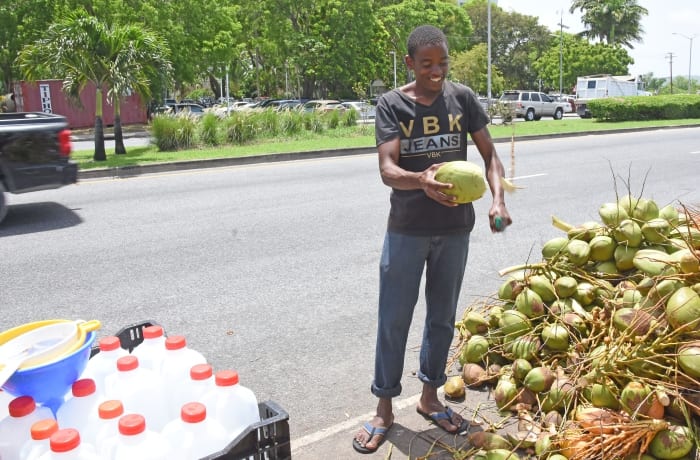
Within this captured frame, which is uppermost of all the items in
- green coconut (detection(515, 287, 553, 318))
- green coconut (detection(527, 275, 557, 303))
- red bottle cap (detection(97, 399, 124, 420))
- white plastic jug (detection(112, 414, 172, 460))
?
red bottle cap (detection(97, 399, 124, 420))

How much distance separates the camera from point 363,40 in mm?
41812

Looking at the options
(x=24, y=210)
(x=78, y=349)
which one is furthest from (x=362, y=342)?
(x=24, y=210)

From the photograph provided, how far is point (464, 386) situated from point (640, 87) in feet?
176

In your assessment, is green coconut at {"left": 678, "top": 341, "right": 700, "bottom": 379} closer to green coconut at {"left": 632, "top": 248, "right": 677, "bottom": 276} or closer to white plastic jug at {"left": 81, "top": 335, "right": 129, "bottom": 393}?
green coconut at {"left": 632, "top": 248, "right": 677, "bottom": 276}

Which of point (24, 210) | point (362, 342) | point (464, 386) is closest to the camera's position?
point (464, 386)

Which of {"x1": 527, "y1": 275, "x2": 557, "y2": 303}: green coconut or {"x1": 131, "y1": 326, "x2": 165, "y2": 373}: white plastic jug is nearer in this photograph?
{"x1": 131, "y1": 326, "x2": 165, "y2": 373}: white plastic jug

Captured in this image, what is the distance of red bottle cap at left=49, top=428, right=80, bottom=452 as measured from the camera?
5.17 feet

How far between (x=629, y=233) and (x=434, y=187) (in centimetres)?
129

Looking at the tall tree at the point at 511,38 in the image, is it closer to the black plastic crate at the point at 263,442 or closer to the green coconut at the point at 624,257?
the green coconut at the point at 624,257

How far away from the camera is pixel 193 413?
1731mm

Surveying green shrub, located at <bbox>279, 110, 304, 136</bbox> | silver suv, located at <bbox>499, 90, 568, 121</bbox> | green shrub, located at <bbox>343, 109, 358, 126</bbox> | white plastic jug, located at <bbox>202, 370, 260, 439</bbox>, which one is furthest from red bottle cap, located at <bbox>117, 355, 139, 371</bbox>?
silver suv, located at <bbox>499, 90, 568, 121</bbox>

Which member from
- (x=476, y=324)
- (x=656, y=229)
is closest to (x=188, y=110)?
(x=476, y=324)

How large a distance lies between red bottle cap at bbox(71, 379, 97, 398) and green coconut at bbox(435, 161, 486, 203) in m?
1.43

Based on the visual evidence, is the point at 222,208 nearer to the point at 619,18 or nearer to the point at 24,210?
the point at 24,210
